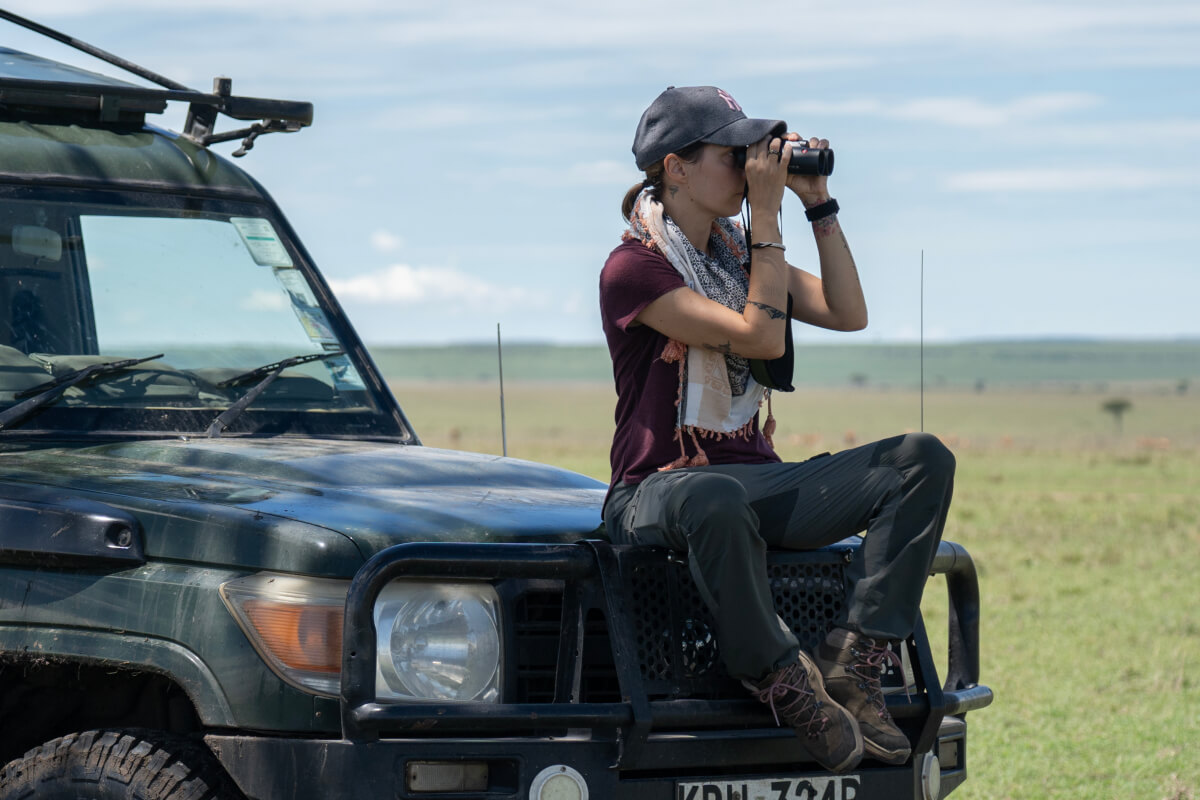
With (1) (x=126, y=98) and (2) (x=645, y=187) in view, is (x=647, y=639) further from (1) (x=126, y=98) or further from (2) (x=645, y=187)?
(1) (x=126, y=98)

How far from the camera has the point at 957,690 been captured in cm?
444

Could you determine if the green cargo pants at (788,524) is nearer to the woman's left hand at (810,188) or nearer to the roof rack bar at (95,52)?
the woman's left hand at (810,188)

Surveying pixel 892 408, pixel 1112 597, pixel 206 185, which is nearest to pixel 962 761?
pixel 206 185

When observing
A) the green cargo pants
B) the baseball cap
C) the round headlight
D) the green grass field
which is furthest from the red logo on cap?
the green grass field

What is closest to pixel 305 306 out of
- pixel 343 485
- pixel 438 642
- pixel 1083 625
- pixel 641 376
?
pixel 343 485

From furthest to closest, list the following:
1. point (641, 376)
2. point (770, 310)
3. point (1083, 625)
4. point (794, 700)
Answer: point (1083, 625)
point (641, 376)
point (770, 310)
point (794, 700)

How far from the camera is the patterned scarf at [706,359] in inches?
161

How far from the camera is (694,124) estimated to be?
4.20 m

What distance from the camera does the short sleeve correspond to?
13.4ft

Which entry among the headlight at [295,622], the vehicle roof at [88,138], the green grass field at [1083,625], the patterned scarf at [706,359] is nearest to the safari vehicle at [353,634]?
the headlight at [295,622]

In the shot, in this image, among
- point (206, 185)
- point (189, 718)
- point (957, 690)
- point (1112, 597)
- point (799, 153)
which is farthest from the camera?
point (1112, 597)

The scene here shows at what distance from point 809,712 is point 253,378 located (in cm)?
204

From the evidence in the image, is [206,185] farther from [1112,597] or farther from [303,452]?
[1112,597]

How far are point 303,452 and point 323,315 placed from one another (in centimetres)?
97
